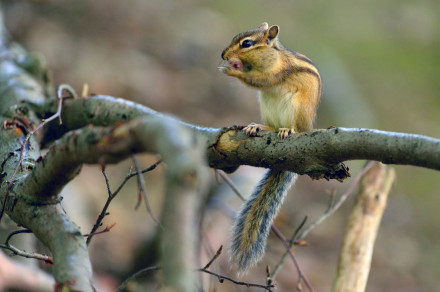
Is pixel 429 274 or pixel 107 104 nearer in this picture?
pixel 107 104

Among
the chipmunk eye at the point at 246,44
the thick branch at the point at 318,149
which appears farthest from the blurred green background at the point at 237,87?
the thick branch at the point at 318,149

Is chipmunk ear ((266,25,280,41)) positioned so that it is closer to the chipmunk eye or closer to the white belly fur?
the chipmunk eye

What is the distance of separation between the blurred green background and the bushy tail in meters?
1.28

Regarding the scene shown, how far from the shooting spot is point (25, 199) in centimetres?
175

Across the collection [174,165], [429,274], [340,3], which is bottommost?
[174,165]

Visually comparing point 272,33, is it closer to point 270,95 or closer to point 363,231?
point 270,95

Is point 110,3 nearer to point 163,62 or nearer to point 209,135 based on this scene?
point 163,62

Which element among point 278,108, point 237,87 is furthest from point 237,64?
point 237,87

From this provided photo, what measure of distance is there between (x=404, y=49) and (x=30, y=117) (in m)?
8.43

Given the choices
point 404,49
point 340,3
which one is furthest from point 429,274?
point 340,3

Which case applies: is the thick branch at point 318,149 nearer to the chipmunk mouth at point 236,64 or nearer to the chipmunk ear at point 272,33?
the chipmunk mouth at point 236,64

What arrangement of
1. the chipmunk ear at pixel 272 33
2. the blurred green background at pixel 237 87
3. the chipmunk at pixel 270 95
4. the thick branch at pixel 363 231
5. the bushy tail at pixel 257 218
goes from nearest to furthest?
the bushy tail at pixel 257 218 < the chipmunk at pixel 270 95 < the thick branch at pixel 363 231 < the chipmunk ear at pixel 272 33 < the blurred green background at pixel 237 87

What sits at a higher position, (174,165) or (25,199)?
(25,199)

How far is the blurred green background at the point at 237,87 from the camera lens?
15.8ft
